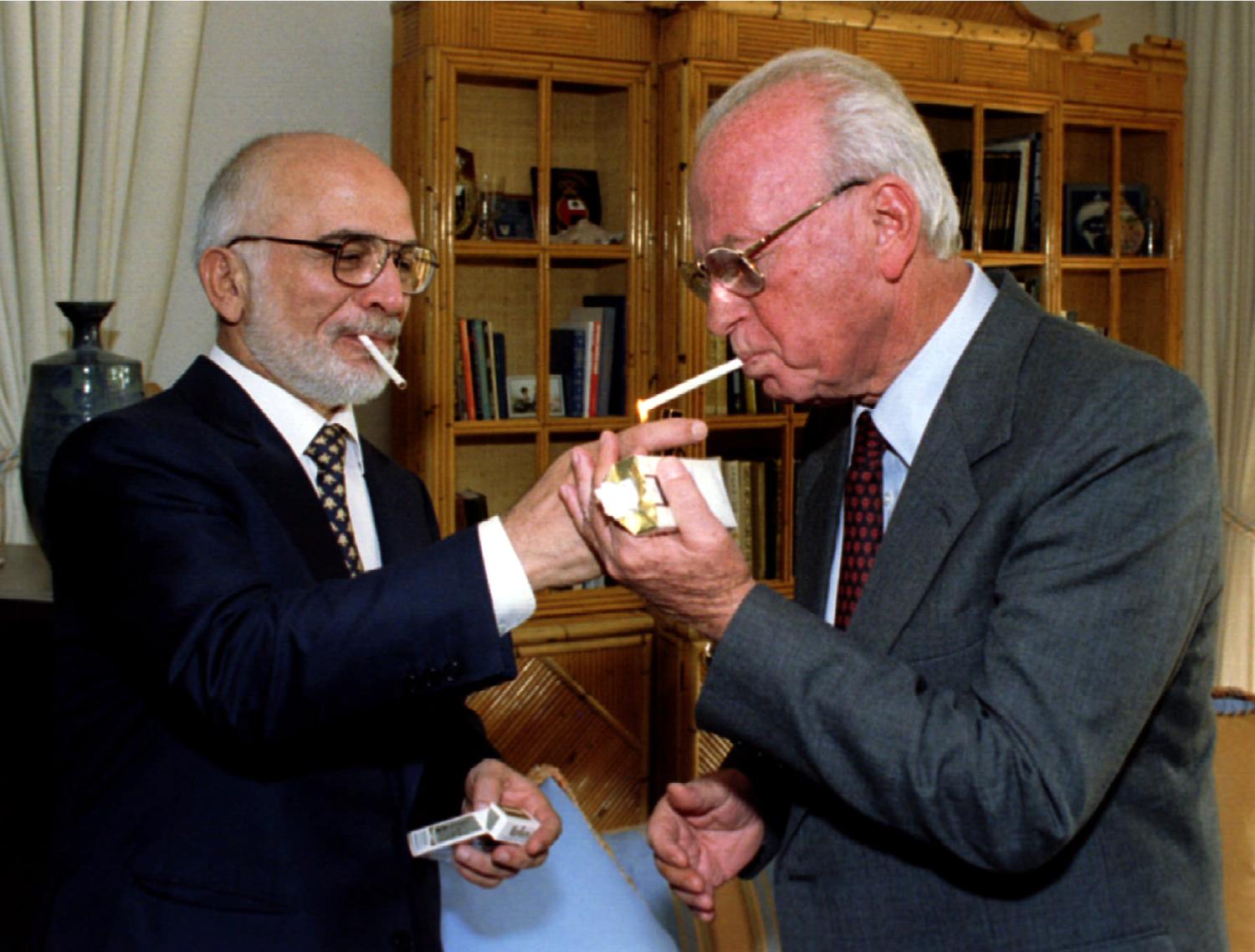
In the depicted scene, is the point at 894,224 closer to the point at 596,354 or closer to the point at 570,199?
the point at 596,354

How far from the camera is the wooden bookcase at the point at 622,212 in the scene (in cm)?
350

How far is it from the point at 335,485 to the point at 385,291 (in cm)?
30

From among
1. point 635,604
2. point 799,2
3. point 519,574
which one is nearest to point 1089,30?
point 799,2

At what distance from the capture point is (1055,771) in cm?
109

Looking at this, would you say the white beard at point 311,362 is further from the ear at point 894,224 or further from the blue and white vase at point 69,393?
the blue and white vase at point 69,393

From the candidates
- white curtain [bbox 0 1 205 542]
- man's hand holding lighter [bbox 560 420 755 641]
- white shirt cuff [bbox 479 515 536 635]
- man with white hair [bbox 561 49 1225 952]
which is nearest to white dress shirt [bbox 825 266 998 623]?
man with white hair [bbox 561 49 1225 952]

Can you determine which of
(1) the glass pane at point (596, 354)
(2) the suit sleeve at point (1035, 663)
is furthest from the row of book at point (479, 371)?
(2) the suit sleeve at point (1035, 663)

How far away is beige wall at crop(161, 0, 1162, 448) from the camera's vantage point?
3.56 meters

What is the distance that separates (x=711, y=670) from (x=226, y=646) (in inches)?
19.7

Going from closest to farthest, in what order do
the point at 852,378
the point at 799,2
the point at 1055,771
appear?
the point at 1055,771
the point at 852,378
the point at 799,2

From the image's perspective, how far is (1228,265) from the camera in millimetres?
4641

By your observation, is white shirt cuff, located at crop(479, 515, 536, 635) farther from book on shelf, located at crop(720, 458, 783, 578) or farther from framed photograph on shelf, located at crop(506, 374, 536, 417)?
book on shelf, located at crop(720, 458, 783, 578)

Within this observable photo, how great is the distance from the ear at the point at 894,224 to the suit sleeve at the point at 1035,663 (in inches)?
10.6

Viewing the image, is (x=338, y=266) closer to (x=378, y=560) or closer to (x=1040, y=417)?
(x=378, y=560)
